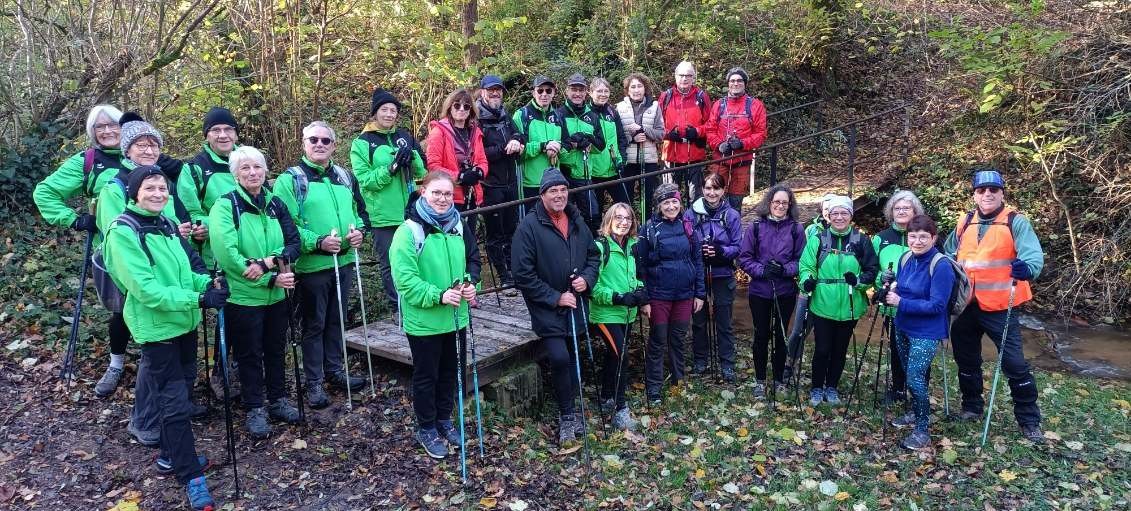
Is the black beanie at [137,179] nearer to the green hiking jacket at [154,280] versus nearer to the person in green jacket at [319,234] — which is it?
the green hiking jacket at [154,280]

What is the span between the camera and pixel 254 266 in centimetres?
480

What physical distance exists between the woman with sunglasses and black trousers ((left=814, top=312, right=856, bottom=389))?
2.99 meters

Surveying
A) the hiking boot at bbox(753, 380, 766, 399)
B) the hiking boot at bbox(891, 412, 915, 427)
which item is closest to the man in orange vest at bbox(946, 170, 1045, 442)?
the hiking boot at bbox(891, 412, 915, 427)

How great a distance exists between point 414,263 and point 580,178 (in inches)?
127

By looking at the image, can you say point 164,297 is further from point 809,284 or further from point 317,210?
point 809,284

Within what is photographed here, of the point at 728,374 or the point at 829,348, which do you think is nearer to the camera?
the point at 829,348

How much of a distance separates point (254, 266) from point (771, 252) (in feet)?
12.7

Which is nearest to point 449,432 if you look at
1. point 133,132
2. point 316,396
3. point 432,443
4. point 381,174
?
point 432,443

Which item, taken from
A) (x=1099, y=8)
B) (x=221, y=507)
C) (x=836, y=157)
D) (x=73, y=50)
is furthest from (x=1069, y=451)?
(x=73, y=50)

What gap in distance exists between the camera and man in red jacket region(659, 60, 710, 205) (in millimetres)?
8422

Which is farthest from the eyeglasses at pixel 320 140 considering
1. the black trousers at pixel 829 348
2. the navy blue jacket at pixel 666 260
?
the black trousers at pixel 829 348

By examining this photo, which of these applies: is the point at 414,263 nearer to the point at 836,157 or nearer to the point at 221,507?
the point at 221,507

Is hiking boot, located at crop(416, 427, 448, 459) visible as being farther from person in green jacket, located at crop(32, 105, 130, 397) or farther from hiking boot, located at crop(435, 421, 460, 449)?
person in green jacket, located at crop(32, 105, 130, 397)

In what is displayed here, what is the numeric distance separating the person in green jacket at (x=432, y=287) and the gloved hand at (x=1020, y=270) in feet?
12.4
